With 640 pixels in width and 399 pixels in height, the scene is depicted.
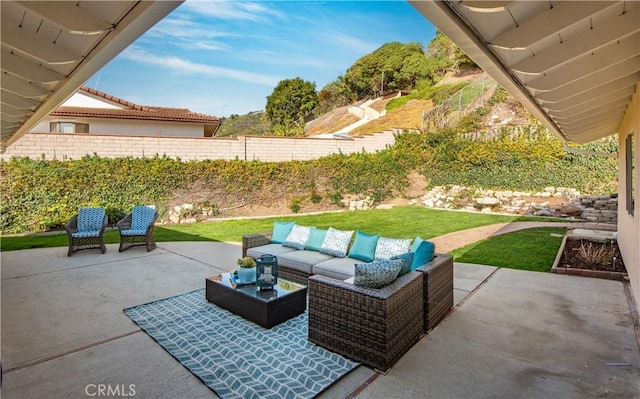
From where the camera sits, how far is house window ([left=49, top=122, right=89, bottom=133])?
48.8ft

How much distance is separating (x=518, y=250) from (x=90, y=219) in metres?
10.1

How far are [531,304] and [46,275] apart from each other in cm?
791

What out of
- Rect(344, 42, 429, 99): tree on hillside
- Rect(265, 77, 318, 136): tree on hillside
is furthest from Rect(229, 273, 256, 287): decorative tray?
Rect(344, 42, 429, 99): tree on hillside

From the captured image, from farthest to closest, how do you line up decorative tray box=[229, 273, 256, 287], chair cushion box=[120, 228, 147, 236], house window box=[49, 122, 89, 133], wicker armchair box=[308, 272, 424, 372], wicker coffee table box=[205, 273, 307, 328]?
house window box=[49, 122, 89, 133] → chair cushion box=[120, 228, 147, 236] → decorative tray box=[229, 273, 256, 287] → wicker coffee table box=[205, 273, 307, 328] → wicker armchair box=[308, 272, 424, 372]

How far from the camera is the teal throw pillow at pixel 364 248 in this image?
16.6 ft

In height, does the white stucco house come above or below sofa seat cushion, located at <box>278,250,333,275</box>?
above

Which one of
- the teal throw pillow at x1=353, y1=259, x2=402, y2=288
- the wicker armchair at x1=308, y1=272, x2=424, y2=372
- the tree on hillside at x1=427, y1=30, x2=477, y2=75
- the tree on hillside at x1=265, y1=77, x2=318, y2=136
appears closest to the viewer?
the wicker armchair at x1=308, y1=272, x2=424, y2=372

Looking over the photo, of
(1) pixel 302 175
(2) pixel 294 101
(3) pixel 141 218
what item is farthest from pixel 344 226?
(2) pixel 294 101

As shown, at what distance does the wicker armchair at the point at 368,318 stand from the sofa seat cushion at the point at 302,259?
141 cm

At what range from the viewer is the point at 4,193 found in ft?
34.4

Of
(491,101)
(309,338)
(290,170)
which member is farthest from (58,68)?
(491,101)

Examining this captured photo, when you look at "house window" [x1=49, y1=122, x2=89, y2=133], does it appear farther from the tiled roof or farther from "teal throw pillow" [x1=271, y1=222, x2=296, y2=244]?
"teal throw pillow" [x1=271, y1=222, x2=296, y2=244]

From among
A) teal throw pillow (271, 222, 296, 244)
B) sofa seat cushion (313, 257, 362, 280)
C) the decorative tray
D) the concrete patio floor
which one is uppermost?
teal throw pillow (271, 222, 296, 244)

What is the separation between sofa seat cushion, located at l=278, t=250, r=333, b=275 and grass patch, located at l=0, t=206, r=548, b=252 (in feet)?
13.8
